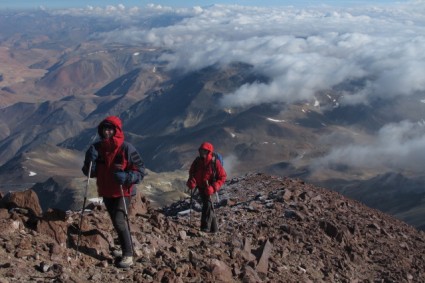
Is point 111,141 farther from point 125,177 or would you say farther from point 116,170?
point 125,177

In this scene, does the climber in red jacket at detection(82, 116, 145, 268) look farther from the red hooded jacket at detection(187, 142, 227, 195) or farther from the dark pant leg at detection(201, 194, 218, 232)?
the dark pant leg at detection(201, 194, 218, 232)

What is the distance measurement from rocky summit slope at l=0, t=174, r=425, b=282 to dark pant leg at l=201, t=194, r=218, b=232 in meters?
0.46

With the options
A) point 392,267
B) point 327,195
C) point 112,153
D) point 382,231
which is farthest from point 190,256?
point 327,195

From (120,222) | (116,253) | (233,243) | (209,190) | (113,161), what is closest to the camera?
(113,161)

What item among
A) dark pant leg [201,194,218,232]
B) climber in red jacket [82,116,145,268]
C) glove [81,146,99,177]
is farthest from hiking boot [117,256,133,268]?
dark pant leg [201,194,218,232]

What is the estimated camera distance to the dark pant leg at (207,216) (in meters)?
20.6

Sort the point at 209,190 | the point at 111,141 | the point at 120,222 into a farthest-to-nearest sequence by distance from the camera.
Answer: the point at 209,190 < the point at 120,222 < the point at 111,141

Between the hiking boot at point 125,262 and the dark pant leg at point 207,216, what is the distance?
671cm

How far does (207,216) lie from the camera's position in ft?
68.4

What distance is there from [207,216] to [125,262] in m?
7.19

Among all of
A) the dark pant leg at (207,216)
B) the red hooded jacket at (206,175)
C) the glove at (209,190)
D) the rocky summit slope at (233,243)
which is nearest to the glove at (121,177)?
the rocky summit slope at (233,243)

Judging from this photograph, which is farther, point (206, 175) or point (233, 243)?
point (206, 175)

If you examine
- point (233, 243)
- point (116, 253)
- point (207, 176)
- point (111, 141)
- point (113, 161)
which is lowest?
point (233, 243)

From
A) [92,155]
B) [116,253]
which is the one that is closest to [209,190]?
[116,253]
